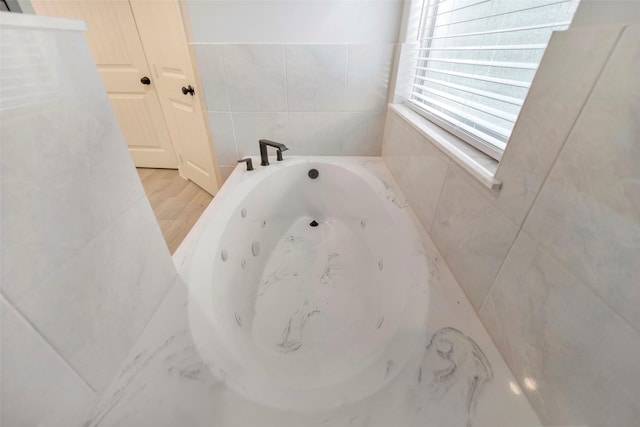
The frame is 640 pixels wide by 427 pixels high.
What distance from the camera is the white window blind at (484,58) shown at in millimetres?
692

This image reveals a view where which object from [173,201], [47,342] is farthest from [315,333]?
[173,201]

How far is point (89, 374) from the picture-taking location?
531 millimetres

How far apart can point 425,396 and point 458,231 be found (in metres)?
0.49

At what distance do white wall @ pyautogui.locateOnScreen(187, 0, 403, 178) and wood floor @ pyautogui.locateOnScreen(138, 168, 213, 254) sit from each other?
2.02 ft

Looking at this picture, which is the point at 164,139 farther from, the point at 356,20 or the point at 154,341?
the point at 154,341

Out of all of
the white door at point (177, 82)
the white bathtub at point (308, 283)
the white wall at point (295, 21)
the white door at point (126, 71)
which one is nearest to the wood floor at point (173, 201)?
the white door at point (177, 82)

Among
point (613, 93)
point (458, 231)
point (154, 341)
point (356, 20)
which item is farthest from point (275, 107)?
point (613, 93)

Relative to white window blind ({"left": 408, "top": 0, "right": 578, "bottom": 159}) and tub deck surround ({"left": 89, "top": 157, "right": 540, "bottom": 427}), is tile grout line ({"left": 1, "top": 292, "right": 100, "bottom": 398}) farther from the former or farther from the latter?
white window blind ({"left": 408, "top": 0, "right": 578, "bottom": 159})

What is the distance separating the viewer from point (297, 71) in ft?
5.13

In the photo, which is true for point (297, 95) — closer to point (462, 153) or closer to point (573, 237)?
point (462, 153)

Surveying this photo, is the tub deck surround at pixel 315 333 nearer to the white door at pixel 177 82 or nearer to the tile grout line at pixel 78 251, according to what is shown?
the tile grout line at pixel 78 251

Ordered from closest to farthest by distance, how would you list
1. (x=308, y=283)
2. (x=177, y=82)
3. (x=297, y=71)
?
(x=308, y=283), (x=297, y=71), (x=177, y=82)

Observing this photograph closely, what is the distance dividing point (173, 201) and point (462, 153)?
86.2 inches

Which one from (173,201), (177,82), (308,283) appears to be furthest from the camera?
(173,201)
